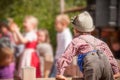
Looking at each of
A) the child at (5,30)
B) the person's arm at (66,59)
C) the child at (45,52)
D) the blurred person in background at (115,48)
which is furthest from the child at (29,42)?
the person's arm at (66,59)

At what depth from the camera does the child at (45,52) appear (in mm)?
9109

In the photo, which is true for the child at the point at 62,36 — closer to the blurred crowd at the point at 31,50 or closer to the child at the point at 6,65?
the blurred crowd at the point at 31,50

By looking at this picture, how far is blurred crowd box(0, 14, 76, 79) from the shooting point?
827 cm

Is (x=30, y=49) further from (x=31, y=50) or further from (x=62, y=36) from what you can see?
(x=62, y=36)

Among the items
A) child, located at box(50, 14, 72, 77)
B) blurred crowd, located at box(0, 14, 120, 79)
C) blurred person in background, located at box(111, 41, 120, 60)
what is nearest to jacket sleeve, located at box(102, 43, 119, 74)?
blurred crowd, located at box(0, 14, 120, 79)

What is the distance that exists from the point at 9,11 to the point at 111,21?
12.2 m

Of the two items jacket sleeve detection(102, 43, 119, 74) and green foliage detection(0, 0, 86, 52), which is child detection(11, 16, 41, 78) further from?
green foliage detection(0, 0, 86, 52)

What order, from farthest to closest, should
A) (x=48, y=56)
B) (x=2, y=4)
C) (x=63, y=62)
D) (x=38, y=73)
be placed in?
(x=2, y=4) < (x=48, y=56) < (x=38, y=73) < (x=63, y=62)

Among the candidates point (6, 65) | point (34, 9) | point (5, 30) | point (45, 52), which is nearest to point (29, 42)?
point (6, 65)

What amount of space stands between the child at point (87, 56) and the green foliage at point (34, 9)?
49.4 feet

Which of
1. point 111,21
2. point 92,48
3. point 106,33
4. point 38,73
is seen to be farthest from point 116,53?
point 92,48

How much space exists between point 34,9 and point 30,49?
39.6ft

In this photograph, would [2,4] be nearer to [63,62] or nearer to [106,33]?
[106,33]

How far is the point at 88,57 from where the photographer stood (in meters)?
4.03
